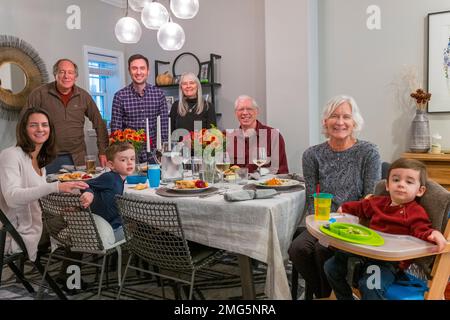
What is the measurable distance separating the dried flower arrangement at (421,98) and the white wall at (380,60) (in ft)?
0.54

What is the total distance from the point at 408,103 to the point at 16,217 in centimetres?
333

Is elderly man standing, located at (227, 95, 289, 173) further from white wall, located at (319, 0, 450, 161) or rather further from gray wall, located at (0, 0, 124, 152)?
gray wall, located at (0, 0, 124, 152)

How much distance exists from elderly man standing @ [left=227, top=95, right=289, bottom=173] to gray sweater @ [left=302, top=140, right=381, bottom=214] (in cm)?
80

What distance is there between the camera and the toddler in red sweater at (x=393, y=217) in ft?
4.96

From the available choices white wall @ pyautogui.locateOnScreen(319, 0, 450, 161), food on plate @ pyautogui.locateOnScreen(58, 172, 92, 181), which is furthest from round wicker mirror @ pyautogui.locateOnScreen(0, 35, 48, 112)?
white wall @ pyautogui.locateOnScreen(319, 0, 450, 161)

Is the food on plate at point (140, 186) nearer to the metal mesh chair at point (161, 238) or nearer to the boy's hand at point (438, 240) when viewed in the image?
the metal mesh chair at point (161, 238)

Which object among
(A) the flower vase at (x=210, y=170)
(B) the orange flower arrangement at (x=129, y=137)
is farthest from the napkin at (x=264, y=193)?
(B) the orange flower arrangement at (x=129, y=137)

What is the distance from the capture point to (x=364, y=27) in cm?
384

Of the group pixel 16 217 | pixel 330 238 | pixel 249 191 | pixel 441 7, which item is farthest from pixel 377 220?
pixel 441 7

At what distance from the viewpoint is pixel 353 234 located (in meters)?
1.43

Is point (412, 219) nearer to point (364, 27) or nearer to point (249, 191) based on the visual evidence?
point (249, 191)

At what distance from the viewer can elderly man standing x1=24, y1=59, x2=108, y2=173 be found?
3.61 meters

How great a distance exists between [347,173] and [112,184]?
1.30m

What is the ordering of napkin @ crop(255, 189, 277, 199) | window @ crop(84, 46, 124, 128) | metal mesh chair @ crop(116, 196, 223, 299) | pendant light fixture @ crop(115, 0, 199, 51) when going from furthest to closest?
window @ crop(84, 46, 124, 128) < pendant light fixture @ crop(115, 0, 199, 51) < napkin @ crop(255, 189, 277, 199) < metal mesh chair @ crop(116, 196, 223, 299)
